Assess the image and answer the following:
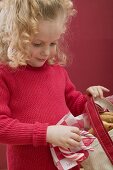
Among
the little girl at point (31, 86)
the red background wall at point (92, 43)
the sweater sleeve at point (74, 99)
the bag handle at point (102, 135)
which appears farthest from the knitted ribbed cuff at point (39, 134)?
the red background wall at point (92, 43)

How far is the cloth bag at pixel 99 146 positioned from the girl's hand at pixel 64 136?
2.2 inches

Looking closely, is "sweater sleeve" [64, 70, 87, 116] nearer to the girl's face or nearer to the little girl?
the little girl

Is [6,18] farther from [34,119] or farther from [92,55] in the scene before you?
[92,55]

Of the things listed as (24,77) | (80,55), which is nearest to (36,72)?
(24,77)

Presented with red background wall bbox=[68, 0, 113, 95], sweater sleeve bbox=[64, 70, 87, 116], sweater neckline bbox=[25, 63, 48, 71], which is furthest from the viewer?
red background wall bbox=[68, 0, 113, 95]

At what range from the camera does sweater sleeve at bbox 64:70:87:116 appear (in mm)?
996

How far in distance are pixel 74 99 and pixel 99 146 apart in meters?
0.19

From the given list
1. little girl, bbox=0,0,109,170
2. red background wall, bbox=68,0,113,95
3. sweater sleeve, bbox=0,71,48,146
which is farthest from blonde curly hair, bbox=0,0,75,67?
red background wall, bbox=68,0,113,95

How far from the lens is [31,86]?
2.86 ft

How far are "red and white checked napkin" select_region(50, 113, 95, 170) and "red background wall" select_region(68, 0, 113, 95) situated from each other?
3.29 feet

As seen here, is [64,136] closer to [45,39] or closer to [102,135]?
[102,135]

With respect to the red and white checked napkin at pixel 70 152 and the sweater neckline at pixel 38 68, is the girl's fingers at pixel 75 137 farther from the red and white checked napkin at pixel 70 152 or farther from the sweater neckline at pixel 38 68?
the sweater neckline at pixel 38 68

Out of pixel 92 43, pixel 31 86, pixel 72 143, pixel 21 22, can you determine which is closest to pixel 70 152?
pixel 72 143

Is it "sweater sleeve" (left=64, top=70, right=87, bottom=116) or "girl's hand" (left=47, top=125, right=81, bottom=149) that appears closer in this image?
"girl's hand" (left=47, top=125, right=81, bottom=149)
